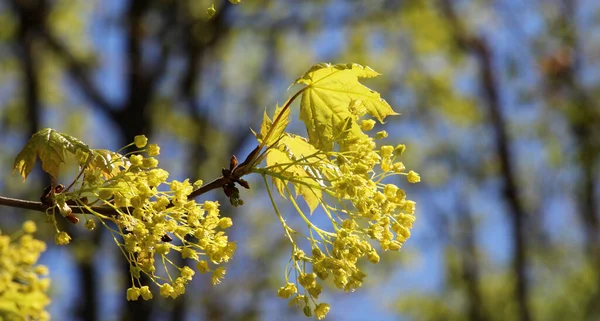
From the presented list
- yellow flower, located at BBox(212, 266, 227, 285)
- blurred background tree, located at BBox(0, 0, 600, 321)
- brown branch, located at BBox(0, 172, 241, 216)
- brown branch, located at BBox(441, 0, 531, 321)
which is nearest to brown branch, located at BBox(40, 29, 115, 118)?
blurred background tree, located at BBox(0, 0, 600, 321)

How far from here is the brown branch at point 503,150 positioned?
8469 mm

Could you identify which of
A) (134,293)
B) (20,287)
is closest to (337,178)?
(134,293)

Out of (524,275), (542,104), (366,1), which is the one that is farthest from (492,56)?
(524,275)

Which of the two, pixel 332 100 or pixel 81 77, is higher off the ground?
pixel 81 77

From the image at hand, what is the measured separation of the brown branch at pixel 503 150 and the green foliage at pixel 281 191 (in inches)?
290

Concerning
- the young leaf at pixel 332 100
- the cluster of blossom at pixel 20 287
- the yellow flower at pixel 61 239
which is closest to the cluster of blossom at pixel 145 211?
the yellow flower at pixel 61 239

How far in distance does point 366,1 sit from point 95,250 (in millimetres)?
4526

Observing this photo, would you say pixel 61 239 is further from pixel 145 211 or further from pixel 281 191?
pixel 281 191

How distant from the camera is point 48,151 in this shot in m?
1.51

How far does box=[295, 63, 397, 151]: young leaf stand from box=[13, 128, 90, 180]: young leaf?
555mm

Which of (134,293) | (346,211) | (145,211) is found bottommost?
(134,293)

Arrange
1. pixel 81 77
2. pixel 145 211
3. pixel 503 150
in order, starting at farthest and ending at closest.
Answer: pixel 503 150 < pixel 81 77 < pixel 145 211

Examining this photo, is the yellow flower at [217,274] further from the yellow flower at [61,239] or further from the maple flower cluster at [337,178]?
the yellow flower at [61,239]

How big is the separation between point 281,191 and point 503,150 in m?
8.18
